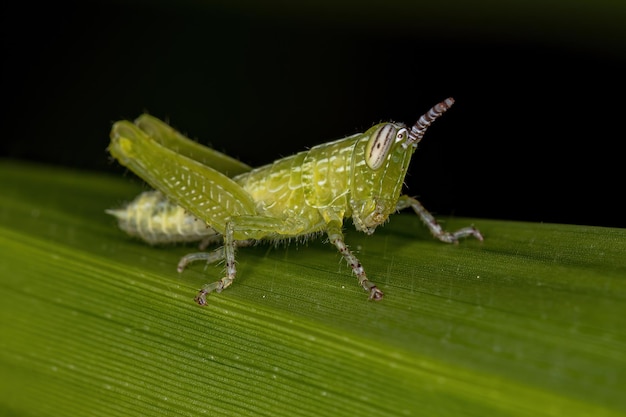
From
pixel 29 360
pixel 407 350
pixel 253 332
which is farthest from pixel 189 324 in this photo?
pixel 407 350

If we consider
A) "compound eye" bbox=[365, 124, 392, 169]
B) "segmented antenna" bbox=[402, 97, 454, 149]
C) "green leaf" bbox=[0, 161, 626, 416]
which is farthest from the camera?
"compound eye" bbox=[365, 124, 392, 169]

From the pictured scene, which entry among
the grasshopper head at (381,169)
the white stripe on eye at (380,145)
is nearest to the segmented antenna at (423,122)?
the grasshopper head at (381,169)

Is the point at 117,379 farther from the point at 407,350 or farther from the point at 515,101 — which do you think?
the point at 515,101

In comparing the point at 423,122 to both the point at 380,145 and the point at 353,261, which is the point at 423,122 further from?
the point at 353,261

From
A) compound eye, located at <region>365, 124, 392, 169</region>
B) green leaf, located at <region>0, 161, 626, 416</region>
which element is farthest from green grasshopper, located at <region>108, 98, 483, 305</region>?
green leaf, located at <region>0, 161, 626, 416</region>

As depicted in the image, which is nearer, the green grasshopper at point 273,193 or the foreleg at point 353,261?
the foreleg at point 353,261

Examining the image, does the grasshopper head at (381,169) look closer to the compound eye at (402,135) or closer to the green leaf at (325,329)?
the compound eye at (402,135)

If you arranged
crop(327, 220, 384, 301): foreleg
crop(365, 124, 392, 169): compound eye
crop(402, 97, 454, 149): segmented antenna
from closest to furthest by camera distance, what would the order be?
crop(327, 220, 384, 301): foreleg → crop(402, 97, 454, 149): segmented antenna → crop(365, 124, 392, 169): compound eye

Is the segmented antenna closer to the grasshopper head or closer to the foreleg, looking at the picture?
the grasshopper head
